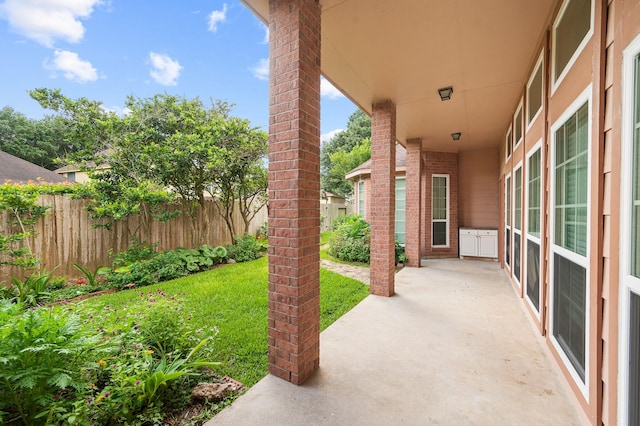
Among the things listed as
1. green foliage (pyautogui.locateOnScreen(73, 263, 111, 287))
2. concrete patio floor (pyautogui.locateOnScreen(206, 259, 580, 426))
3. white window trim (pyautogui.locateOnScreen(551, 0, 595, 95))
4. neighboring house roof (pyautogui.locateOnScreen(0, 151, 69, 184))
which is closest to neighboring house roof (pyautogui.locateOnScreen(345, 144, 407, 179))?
concrete patio floor (pyautogui.locateOnScreen(206, 259, 580, 426))

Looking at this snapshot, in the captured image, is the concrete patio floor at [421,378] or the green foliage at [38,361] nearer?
the green foliage at [38,361]

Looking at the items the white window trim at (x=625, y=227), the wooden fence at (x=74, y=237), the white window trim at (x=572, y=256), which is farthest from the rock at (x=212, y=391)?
the wooden fence at (x=74, y=237)

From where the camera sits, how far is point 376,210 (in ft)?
14.9

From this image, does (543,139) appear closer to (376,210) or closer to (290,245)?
(376,210)

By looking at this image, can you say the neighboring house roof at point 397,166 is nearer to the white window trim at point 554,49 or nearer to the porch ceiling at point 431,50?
the porch ceiling at point 431,50

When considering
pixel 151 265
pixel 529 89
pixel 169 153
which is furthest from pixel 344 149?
pixel 529 89

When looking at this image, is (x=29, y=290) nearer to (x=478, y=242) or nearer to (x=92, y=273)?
(x=92, y=273)

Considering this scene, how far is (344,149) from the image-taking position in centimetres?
2770

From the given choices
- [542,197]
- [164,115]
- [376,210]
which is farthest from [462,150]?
[164,115]

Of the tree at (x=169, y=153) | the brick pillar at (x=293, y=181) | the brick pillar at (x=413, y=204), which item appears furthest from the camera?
the brick pillar at (x=413, y=204)

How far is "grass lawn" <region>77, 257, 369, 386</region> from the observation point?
8.14 ft

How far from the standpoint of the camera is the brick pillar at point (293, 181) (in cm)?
212

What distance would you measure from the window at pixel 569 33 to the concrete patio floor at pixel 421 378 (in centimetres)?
260

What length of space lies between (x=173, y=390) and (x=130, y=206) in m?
4.68
